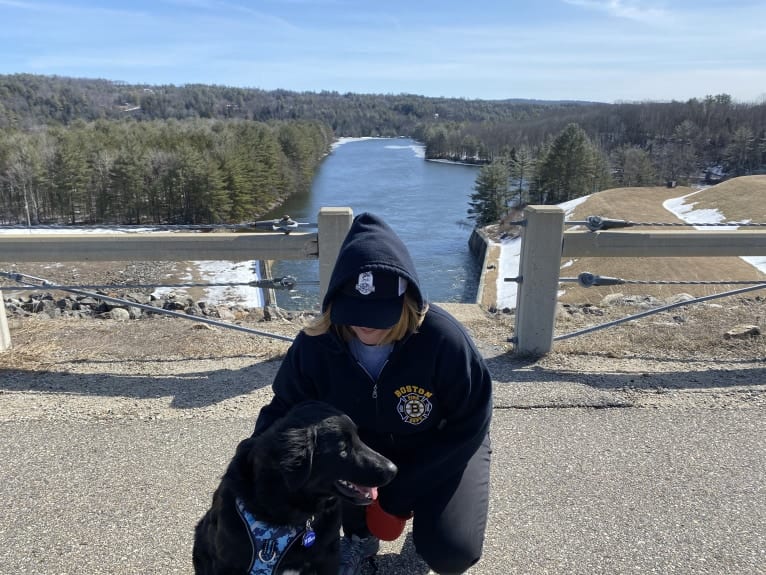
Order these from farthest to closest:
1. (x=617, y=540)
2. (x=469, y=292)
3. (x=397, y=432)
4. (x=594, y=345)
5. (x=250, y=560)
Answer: (x=469, y=292)
(x=594, y=345)
(x=617, y=540)
(x=397, y=432)
(x=250, y=560)

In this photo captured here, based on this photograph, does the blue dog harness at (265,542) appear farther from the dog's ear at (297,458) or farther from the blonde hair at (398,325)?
the blonde hair at (398,325)

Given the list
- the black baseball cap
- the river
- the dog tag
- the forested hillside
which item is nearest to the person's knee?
the dog tag

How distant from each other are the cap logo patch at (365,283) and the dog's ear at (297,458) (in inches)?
23.9

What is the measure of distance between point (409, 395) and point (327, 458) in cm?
65

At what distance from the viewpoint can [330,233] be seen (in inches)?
189

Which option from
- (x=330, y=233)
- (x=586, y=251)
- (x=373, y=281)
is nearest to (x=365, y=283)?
(x=373, y=281)

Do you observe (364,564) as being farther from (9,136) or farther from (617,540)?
(9,136)

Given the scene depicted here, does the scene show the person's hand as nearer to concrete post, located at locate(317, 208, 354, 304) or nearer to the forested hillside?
concrete post, located at locate(317, 208, 354, 304)

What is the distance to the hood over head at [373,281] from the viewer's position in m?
2.40

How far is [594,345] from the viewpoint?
18.2ft

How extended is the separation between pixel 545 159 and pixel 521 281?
69.7 metres

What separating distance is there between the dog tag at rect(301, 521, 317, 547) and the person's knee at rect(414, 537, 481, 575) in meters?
0.59

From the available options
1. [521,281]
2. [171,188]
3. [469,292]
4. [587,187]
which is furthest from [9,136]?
[521,281]

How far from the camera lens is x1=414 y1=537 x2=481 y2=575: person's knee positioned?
2.56 meters
